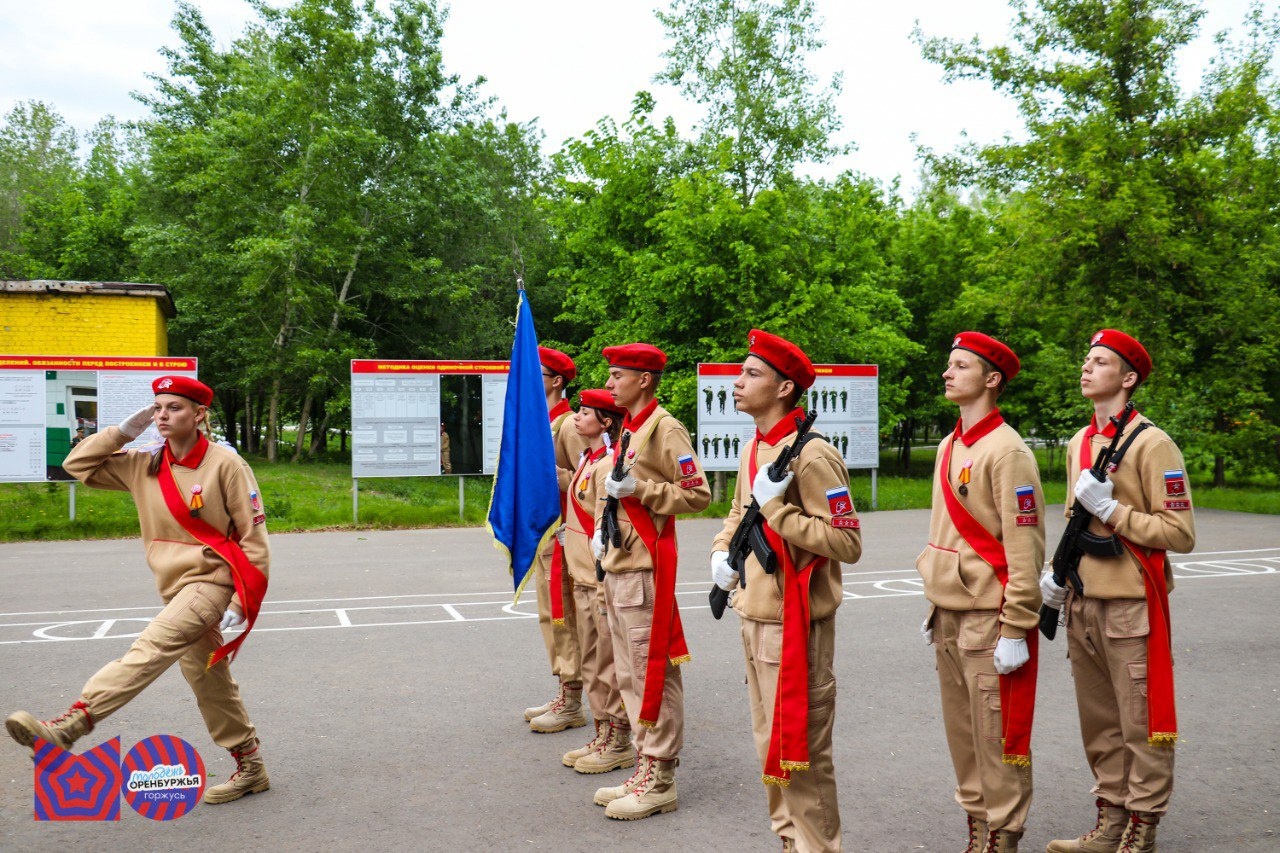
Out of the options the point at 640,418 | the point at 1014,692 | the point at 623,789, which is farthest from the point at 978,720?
the point at 640,418

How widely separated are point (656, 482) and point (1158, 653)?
94.1 inches

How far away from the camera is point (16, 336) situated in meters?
19.8

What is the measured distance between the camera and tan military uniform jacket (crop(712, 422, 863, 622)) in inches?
151

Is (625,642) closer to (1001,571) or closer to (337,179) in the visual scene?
(1001,571)

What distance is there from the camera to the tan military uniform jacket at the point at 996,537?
13.0 ft

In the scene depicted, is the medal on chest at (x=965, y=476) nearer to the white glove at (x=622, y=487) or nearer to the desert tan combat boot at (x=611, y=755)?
the white glove at (x=622, y=487)

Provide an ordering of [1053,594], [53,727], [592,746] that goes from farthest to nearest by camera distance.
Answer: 1. [592,746]
2. [1053,594]
3. [53,727]

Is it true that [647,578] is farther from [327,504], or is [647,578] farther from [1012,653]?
[327,504]

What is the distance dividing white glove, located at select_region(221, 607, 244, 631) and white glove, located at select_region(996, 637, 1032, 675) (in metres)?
3.40

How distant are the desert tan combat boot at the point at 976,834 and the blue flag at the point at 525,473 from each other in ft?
9.62

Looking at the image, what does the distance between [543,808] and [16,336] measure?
62.9 feet

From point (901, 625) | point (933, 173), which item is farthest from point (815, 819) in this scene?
point (933, 173)

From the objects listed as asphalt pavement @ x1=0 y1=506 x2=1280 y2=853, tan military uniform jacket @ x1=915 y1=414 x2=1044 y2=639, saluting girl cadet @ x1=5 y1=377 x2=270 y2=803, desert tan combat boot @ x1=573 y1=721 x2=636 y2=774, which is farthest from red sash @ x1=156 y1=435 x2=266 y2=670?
tan military uniform jacket @ x1=915 y1=414 x2=1044 y2=639

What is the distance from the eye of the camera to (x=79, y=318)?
20.1 metres
